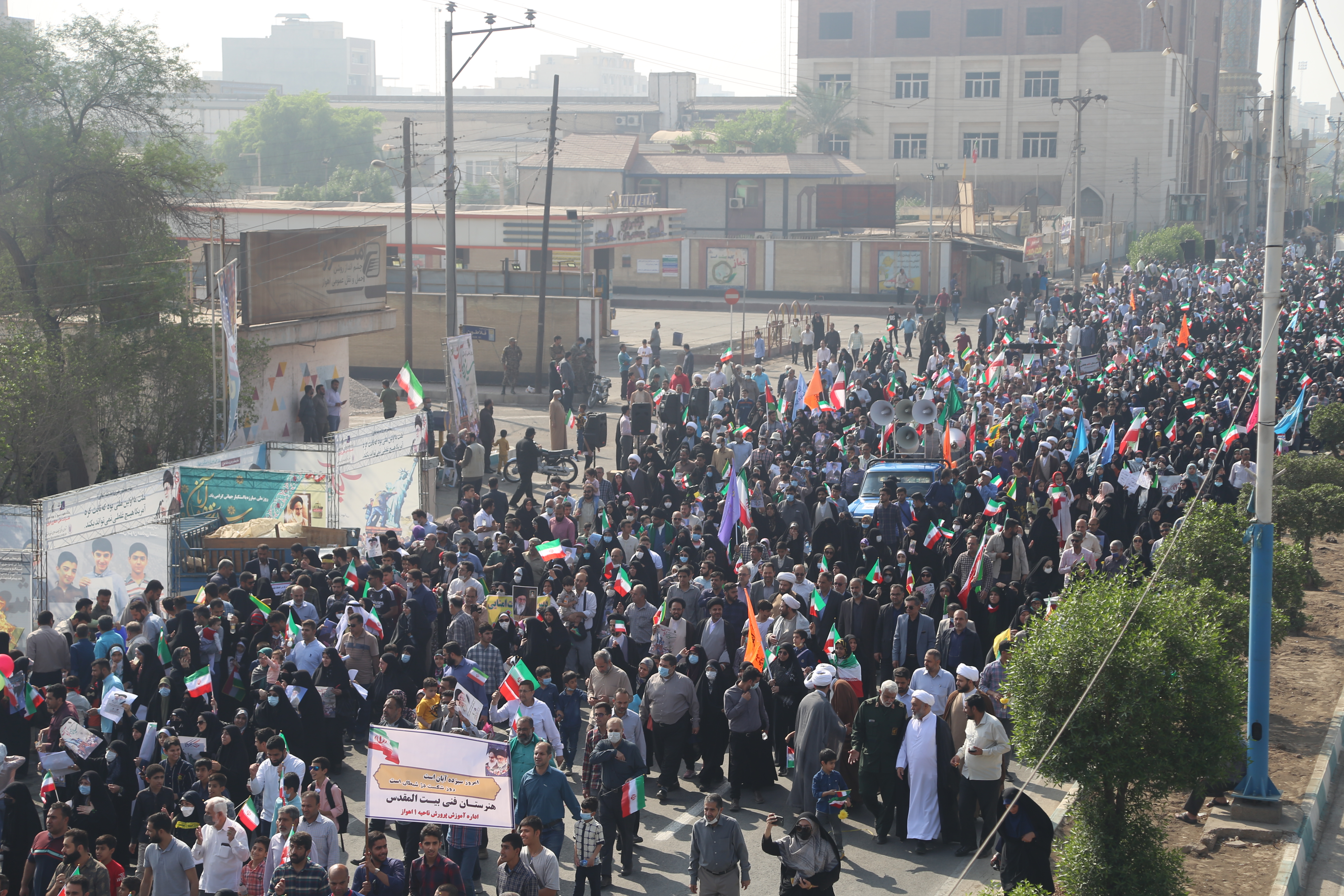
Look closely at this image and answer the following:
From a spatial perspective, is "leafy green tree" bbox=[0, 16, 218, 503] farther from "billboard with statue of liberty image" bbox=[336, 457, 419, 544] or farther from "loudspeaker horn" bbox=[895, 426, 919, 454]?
"loudspeaker horn" bbox=[895, 426, 919, 454]

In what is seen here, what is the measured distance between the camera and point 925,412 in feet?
72.0

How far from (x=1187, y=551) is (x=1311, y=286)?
109 ft

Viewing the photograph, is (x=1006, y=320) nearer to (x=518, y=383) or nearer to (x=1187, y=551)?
(x=518, y=383)

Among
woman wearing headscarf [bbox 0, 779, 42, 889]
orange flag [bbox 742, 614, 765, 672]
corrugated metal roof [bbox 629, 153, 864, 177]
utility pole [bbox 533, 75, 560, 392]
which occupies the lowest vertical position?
woman wearing headscarf [bbox 0, 779, 42, 889]

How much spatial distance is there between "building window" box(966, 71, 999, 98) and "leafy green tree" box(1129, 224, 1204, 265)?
24677mm

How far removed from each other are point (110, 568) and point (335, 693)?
5431 mm

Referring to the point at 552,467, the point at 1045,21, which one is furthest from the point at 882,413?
the point at 1045,21

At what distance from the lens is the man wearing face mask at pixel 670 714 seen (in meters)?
11.5

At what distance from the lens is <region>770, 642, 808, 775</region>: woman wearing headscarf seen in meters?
11.8

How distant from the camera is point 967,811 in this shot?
10445 millimetres

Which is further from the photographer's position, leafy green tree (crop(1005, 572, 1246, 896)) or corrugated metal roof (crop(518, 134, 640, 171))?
corrugated metal roof (crop(518, 134, 640, 171))

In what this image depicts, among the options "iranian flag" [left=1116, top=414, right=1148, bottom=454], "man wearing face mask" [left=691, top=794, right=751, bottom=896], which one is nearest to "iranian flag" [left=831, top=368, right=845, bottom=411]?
"iranian flag" [left=1116, top=414, right=1148, bottom=454]

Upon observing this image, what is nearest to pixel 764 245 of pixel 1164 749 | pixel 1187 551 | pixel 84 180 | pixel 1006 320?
pixel 1006 320

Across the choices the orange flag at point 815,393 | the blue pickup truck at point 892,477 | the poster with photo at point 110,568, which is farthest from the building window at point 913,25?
the poster with photo at point 110,568
